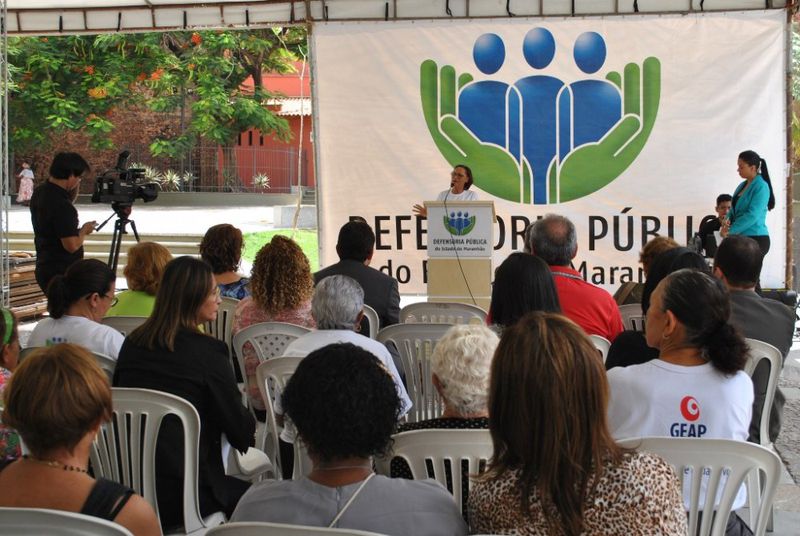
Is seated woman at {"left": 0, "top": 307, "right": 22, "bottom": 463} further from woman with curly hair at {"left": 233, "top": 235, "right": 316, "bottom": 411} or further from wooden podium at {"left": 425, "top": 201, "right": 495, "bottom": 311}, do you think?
wooden podium at {"left": 425, "top": 201, "right": 495, "bottom": 311}

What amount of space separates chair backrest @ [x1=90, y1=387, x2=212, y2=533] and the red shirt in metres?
1.85

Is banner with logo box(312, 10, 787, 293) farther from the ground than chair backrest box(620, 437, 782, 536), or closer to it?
farther from the ground

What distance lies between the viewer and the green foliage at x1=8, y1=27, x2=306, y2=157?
22.1m

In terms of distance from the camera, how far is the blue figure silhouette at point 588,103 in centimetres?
816

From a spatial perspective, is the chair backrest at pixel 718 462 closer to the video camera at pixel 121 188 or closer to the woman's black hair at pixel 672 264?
the woman's black hair at pixel 672 264

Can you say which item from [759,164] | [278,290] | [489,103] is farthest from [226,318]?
[759,164]

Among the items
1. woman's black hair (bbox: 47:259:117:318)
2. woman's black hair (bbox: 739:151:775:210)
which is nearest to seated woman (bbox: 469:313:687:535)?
woman's black hair (bbox: 47:259:117:318)

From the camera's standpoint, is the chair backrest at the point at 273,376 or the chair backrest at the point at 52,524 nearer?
the chair backrest at the point at 52,524

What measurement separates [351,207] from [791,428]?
4.42m

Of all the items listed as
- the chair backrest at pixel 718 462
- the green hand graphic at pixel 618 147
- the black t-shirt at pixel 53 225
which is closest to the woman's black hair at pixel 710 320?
the chair backrest at pixel 718 462

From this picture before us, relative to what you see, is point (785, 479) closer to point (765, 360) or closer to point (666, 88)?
point (765, 360)

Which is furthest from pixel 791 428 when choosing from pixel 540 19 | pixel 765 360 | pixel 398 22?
pixel 398 22

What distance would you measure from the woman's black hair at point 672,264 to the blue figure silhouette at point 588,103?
440cm

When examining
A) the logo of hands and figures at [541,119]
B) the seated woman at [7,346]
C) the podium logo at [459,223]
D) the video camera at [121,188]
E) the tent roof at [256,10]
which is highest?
the tent roof at [256,10]
